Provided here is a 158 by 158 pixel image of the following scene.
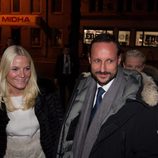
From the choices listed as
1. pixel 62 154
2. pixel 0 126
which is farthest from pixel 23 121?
pixel 62 154

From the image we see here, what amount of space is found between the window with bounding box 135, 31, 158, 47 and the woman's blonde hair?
29.6 metres

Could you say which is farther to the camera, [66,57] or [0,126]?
[66,57]

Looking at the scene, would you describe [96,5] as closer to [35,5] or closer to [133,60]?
[35,5]

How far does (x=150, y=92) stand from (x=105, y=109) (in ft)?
1.06

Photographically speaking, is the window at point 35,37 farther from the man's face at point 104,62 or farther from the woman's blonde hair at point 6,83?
the man's face at point 104,62

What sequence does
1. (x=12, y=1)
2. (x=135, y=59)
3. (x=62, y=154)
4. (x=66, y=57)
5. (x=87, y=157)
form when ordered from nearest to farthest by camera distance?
1. (x=87, y=157)
2. (x=62, y=154)
3. (x=135, y=59)
4. (x=66, y=57)
5. (x=12, y=1)

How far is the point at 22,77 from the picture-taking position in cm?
336

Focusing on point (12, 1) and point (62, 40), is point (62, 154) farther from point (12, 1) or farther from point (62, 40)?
point (12, 1)

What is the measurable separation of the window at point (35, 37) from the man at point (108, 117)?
32.4 metres

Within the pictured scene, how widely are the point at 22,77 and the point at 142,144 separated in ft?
4.57

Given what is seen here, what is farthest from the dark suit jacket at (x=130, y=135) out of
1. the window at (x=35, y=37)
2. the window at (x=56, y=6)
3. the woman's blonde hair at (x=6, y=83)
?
the window at (x=35, y=37)

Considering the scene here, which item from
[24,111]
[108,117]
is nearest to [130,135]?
[108,117]

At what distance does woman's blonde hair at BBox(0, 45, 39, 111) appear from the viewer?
3.37 metres

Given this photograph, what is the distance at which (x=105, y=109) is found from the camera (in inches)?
101
